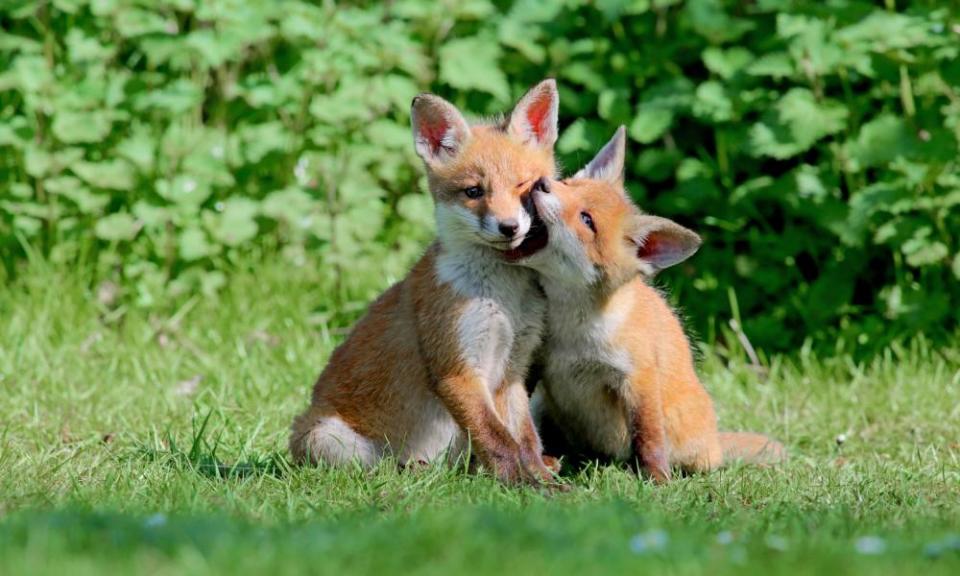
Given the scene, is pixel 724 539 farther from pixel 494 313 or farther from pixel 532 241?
pixel 532 241

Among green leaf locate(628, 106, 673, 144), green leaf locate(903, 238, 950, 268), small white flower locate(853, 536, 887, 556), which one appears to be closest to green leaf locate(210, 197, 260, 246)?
green leaf locate(628, 106, 673, 144)

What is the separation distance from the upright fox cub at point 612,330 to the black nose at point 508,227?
15 centimetres

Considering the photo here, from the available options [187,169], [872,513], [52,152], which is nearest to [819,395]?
[872,513]

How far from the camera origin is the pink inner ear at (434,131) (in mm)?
5516

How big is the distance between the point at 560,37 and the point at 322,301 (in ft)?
6.96

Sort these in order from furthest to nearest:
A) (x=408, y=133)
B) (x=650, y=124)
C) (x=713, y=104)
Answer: (x=408, y=133)
(x=650, y=124)
(x=713, y=104)

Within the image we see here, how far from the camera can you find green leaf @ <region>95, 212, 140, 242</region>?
7762 millimetres

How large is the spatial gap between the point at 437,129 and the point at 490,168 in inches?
16.9

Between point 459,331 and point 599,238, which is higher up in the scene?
point 599,238

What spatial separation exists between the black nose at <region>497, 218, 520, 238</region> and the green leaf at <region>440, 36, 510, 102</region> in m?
3.17

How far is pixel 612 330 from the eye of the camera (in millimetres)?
5141

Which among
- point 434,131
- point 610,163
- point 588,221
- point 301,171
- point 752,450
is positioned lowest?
point 752,450

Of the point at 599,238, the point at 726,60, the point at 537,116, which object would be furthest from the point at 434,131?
the point at 726,60

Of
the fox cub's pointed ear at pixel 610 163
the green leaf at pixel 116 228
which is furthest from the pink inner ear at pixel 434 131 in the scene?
the green leaf at pixel 116 228
